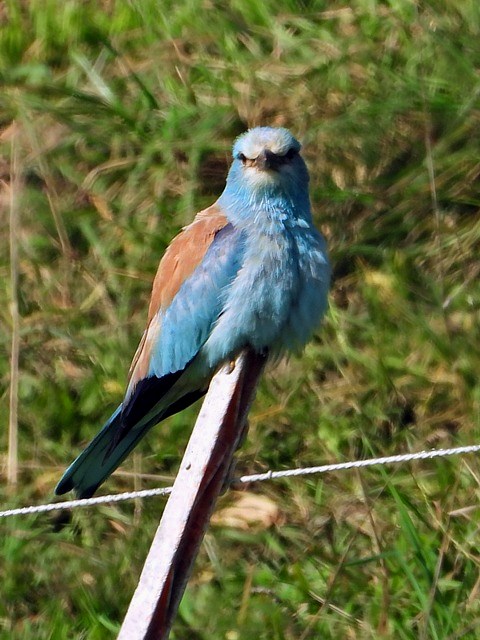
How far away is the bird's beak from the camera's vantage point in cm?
380

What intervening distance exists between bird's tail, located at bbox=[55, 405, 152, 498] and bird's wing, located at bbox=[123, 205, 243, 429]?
9cm

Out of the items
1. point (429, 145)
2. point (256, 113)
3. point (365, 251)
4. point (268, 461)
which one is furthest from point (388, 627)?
point (256, 113)

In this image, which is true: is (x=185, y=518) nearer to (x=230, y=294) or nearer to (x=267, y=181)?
(x=230, y=294)

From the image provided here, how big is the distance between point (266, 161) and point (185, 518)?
1.53 metres

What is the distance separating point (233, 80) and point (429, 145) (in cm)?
96

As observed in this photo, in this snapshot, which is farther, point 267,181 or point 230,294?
point 267,181

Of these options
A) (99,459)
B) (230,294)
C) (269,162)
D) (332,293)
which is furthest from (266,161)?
(332,293)

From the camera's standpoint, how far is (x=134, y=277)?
518cm

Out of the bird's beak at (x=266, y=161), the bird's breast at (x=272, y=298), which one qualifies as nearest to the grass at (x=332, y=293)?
the bird's breast at (x=272, y=298)

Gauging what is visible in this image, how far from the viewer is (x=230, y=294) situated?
359cm

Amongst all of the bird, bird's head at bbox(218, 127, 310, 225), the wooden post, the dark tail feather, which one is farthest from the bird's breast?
the wooden post

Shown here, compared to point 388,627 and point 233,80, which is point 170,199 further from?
point 388,627

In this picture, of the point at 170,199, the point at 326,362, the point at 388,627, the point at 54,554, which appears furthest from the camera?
the point at 170,199

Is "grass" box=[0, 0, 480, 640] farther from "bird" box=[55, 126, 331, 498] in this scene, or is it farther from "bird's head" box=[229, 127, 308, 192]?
"bird's head" box=[229, 127, 308, 192]
